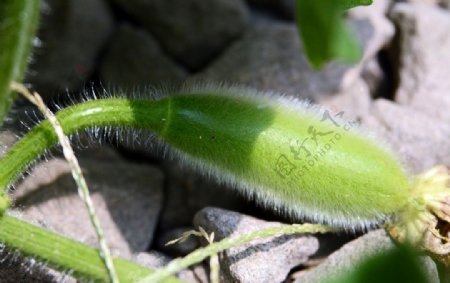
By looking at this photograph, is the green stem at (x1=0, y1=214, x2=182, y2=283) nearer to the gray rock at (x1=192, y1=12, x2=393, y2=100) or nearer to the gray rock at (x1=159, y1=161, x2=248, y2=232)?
the gray rock at (x1=159, y1=161, x2=248, y2=232)

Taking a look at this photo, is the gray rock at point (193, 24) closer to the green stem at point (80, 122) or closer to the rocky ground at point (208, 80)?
the rocky ground at point (208, 80)

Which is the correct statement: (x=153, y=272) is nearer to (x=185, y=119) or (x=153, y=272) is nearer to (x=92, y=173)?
(x=185, y=119)

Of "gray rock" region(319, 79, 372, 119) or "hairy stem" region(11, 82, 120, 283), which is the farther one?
"gray rock" region(319, 79, 372, 119)

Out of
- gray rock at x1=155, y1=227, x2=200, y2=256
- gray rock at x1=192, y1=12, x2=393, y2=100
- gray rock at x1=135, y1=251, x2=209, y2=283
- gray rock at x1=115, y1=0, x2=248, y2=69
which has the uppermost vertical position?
gray rock at x1=115, y1=0, x2=248, y2=69

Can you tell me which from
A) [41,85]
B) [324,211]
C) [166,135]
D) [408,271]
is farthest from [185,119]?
[408,271]

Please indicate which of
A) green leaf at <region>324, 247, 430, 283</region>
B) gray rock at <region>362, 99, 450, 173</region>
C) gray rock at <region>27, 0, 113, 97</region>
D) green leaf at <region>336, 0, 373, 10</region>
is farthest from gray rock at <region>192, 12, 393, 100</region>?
green leaf at <region>324, 247, 430, 283</region>

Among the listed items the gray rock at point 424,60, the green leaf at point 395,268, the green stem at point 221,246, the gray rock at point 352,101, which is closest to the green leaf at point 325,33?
the green leaf at point 395,268
